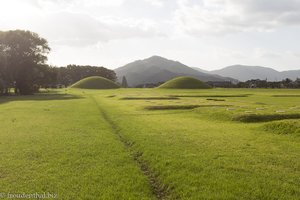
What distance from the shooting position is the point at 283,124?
22516 millimetres

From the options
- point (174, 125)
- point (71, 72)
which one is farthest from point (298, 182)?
point (71, 72)

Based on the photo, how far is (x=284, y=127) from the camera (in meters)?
22.1

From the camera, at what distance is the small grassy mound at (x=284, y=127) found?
69.5 feet

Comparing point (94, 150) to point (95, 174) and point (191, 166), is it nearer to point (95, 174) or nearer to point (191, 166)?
point (95, 174)

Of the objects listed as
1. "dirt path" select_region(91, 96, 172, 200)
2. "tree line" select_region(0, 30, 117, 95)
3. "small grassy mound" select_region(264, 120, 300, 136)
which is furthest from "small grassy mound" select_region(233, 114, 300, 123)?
"tree line" select_region(0, 30, 117, 95)

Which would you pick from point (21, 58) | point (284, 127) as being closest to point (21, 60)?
point (21, 58)

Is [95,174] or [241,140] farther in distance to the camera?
[241,140]

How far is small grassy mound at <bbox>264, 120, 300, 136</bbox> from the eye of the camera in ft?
69.5

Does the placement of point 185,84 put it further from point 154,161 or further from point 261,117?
point 154,161

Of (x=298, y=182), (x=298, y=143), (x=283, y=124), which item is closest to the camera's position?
(x=298, y=182)

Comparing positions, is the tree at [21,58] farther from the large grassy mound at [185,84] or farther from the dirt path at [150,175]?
the dirt path at [150,175]

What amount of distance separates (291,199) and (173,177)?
4166 millimetres

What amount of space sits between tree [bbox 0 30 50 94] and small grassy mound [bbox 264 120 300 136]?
71628 mm

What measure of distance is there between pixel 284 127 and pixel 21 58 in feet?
242
